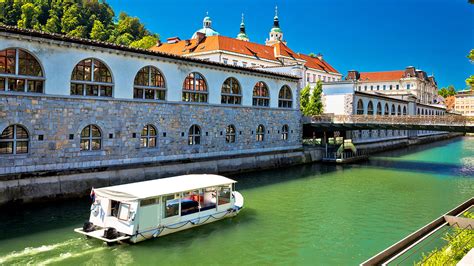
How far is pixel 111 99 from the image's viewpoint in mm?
24094

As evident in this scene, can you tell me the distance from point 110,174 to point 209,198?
7.81 metres

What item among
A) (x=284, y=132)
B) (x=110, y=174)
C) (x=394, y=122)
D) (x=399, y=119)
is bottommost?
(x=110, y=174)

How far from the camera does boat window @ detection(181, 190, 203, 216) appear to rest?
17031 mm

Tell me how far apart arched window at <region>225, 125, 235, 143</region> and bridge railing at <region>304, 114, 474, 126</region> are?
1176 cm

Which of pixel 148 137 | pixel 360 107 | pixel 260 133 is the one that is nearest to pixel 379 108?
pixel 360 107

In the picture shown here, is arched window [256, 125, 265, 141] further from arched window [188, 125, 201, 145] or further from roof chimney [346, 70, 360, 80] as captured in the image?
roof chimney [346, 70, 360, 80]

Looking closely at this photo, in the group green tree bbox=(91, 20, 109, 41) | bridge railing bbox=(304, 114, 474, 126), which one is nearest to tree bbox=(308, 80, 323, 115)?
bridge railing bbox=(304, 114, 474, 126)

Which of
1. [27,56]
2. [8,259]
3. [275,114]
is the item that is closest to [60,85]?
[27,56]

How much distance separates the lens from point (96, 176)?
74.5ft

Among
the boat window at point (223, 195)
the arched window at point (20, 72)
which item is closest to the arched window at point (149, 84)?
the arched window at point (20, 72)

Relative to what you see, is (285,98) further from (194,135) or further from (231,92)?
(194,135)

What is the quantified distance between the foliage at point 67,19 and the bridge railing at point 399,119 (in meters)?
50.9

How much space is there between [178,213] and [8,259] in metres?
6.06

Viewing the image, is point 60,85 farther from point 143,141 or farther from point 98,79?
point 143,141
